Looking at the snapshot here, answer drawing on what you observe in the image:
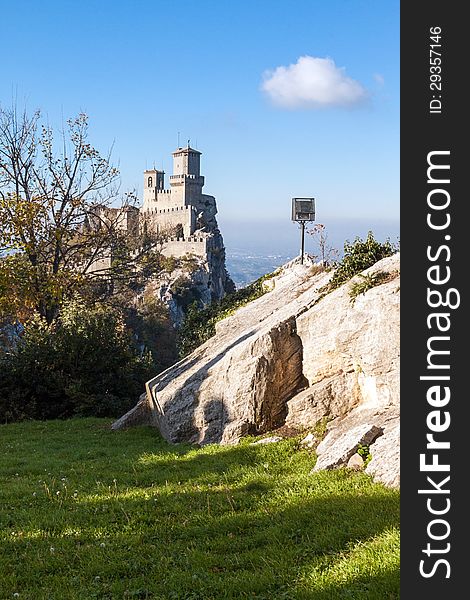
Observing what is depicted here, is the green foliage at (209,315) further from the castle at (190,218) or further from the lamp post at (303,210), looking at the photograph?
the castle at (190,218)

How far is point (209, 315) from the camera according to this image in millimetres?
17141

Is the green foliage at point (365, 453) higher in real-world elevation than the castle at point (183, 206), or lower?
lower

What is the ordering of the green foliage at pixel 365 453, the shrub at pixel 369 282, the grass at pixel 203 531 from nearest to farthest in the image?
1. the grass at pixel 203 531
2. the green foliage at pixel 365 453
3. the shrub at pixel 369 282

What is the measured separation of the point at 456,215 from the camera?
3404 mm

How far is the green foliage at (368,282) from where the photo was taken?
9.98 meters

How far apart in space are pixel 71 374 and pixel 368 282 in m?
9.87

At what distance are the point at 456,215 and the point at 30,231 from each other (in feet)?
66.1

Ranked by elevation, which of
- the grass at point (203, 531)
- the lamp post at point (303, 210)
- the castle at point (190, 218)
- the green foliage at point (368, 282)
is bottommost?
the grass at point (203, 531)

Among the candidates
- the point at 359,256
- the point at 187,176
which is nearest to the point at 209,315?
the point at 359,256

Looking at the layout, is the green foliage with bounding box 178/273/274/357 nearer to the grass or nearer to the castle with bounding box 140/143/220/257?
the grass

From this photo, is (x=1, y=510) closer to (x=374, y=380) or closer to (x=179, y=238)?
(x=374, y=380)

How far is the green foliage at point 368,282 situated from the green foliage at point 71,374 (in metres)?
8.61

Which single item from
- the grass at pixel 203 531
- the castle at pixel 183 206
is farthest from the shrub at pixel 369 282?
the castle at pixel 183 206

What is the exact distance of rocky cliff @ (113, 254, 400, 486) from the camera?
910 centimetres
